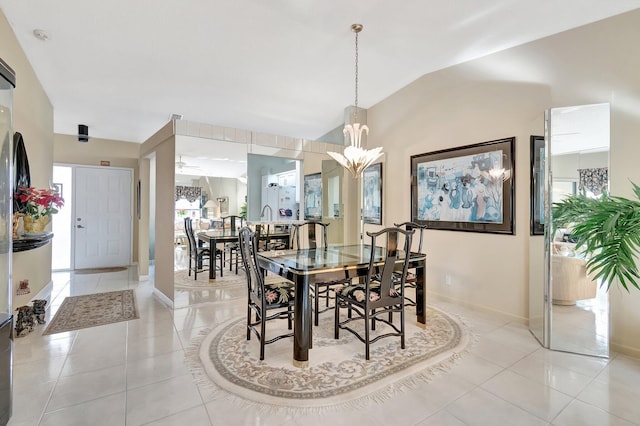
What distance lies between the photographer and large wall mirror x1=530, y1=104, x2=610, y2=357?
270 centimetres

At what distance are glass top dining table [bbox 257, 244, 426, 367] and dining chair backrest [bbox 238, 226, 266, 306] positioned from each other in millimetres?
167

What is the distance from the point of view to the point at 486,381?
2.23m

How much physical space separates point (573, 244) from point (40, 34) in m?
5.34

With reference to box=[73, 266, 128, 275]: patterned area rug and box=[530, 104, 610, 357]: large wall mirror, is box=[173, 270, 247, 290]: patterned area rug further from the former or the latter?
box=[530, 104, 610, 357]: large wall mirror

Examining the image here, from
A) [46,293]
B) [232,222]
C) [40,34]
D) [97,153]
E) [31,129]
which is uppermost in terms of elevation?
[40,34]

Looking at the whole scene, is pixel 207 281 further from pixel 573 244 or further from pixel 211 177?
Answer: pixel 573 244

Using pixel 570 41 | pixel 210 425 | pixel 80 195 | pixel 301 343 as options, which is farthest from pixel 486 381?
pixel 80 195

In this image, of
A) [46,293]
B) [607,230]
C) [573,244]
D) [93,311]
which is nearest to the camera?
→ [607,230]

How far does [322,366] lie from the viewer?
2.41 meters

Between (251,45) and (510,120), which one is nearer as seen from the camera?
(251,45)

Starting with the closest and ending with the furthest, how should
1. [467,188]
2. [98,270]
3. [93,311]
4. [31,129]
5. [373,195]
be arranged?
[31,129], [93,311], [467,188], [373,195], [98,270]

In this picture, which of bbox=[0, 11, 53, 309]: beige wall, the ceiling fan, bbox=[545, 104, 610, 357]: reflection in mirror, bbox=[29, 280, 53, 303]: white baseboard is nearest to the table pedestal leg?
bbox=[545, 104, 610, 357]: reflection in mirror

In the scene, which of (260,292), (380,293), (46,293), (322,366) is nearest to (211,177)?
(260,292)

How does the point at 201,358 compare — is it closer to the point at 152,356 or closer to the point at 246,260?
the point at 152,356
